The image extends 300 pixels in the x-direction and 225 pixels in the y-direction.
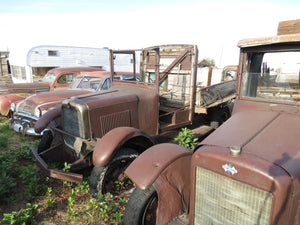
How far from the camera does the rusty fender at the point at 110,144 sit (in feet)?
9.74

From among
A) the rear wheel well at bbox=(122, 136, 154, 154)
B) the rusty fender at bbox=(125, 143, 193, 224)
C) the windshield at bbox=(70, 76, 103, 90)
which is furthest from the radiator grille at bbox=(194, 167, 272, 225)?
the windshield at bbox=(70, 76, 103, 90)

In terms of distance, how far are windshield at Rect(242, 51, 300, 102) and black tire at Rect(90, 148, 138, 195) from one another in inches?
76.1

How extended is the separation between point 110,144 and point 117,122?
85 centimetres

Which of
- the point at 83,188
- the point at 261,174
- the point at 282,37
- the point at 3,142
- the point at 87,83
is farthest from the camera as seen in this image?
the point at 87,83

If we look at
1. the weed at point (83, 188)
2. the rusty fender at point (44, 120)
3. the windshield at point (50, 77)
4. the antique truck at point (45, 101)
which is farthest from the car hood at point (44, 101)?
the weed at point (83, 188)

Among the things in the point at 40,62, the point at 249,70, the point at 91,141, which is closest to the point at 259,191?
the point at 249,70

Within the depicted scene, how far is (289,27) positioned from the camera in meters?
2.67

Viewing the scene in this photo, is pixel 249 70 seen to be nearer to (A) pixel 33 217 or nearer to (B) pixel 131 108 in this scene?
(B) pixel 131 108

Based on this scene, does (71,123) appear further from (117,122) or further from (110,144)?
(110,144)

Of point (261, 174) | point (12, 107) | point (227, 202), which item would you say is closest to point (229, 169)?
point (261, 174)

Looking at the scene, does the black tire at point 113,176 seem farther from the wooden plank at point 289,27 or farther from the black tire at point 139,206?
the wooden plank at point 289,27

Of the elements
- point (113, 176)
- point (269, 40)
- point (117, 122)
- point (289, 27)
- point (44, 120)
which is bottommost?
point (113, 176)

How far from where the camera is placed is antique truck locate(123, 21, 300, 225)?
5.38ft

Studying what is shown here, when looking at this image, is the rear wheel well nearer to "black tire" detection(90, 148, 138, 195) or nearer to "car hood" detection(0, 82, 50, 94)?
"black tire" detection(90, 148, 138, 195)
